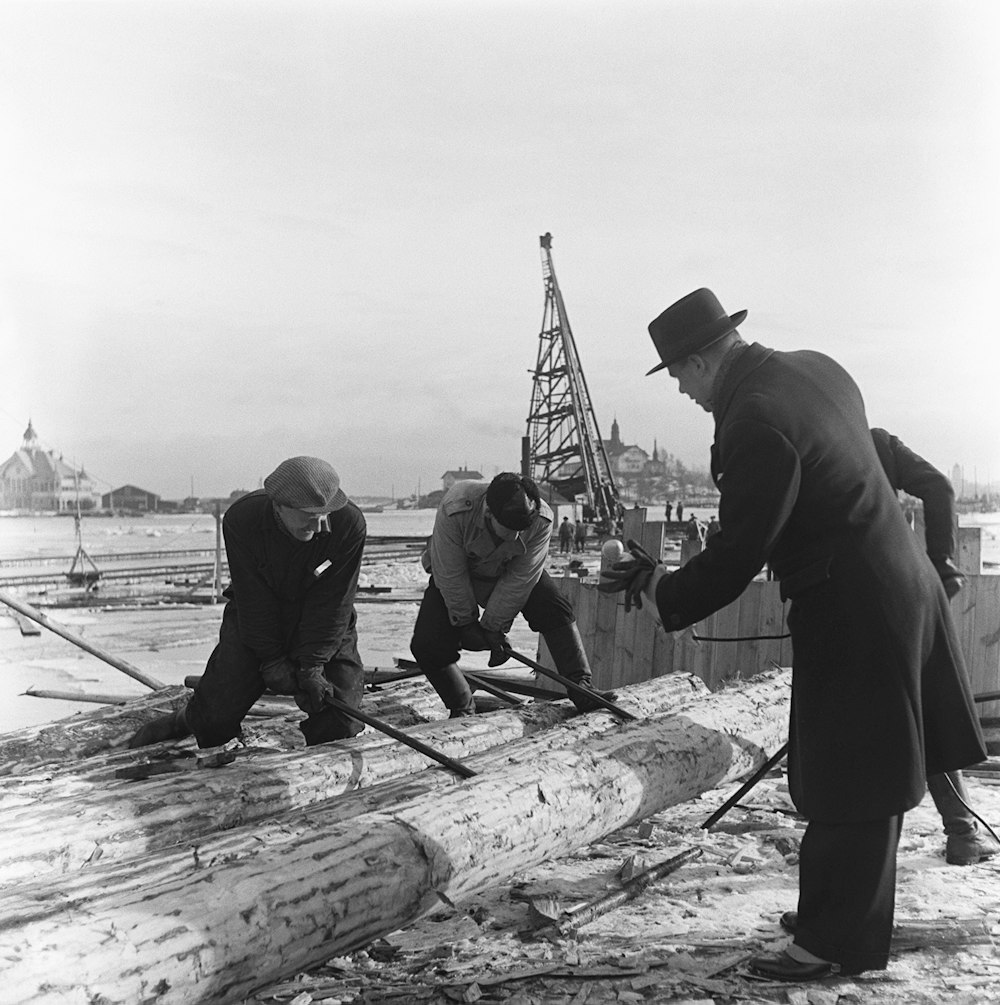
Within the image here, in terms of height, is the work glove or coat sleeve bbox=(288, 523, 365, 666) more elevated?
the work glove

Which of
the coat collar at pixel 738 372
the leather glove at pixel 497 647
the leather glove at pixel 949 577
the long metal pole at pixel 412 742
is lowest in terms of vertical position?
the long metal pole at pixel 412 742

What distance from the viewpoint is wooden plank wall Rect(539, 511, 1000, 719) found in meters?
6.13

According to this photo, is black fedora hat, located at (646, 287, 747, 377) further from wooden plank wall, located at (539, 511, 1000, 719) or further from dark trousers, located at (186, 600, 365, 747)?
wooden plank wall, located at (539, 511, 1000, 719)

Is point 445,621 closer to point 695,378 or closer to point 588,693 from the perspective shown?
point 588,693

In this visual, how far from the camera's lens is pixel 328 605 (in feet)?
15.4

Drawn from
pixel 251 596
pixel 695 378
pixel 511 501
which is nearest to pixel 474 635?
pixel 511 501

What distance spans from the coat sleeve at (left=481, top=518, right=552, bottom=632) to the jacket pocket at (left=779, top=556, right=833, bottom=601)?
239 cm

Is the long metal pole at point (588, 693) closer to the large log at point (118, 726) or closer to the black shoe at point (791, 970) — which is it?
the large log at point (118, 726)

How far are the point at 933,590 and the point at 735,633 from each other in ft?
12.6

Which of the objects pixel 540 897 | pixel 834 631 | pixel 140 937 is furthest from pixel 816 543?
pixel 140 937

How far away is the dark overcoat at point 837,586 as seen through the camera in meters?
2.73

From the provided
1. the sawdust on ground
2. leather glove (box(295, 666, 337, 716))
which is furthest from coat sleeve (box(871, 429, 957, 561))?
leather glove (box(295, 666, 337, 716))

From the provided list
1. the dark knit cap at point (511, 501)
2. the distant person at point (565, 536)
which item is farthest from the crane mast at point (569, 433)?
the dark knit cap at point (511, 501)

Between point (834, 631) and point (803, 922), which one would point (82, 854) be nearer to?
point (803, 922)
